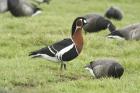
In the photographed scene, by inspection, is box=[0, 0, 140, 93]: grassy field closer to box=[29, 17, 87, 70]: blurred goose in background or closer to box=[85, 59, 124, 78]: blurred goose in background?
box=[85, 59, 124, 78]: blurred goose in background

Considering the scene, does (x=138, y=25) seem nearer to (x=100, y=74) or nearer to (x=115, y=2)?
(x=100, y=74)

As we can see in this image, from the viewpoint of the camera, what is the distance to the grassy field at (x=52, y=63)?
10.2 m

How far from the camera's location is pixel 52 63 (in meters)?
12.8

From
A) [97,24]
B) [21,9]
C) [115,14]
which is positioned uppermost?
[97,24]

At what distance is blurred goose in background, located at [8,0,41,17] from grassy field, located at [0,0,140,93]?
1.34 metres

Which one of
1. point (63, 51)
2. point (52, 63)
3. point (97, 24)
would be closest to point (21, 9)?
A: point (97, 24)

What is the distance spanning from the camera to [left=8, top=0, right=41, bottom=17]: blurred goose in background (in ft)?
75.8

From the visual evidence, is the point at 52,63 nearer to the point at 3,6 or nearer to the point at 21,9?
the point at 21,9

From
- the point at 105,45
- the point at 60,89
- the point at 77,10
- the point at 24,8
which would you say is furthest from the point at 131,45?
the point at 77,10

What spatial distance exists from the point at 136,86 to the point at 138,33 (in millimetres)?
6583

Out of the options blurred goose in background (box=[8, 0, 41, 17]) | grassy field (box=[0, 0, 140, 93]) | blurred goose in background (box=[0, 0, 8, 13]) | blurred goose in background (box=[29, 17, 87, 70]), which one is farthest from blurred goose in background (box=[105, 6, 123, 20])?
blurred goose in background (box=[29, 17, 87, 70])

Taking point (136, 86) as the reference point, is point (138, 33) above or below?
below

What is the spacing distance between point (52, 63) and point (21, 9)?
35.8 ft

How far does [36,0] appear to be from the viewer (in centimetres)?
2920
